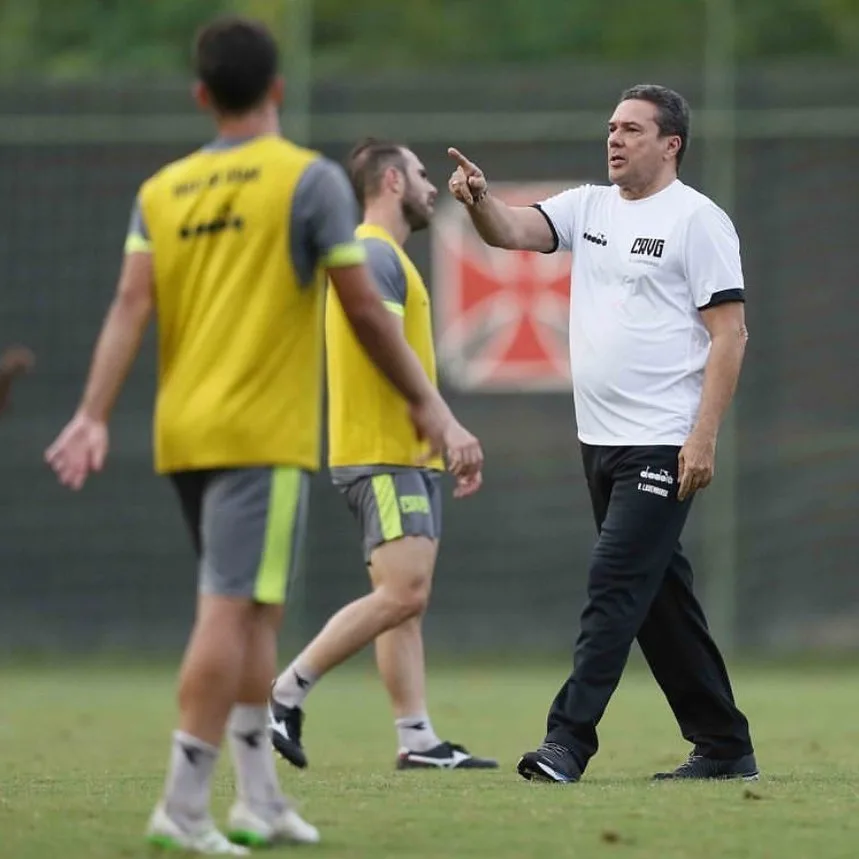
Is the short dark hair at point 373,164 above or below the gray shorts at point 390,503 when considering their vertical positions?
above

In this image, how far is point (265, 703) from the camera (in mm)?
5648

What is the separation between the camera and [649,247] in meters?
7.45

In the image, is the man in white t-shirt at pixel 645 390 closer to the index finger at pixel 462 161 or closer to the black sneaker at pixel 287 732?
the index finger at pixel 462 161

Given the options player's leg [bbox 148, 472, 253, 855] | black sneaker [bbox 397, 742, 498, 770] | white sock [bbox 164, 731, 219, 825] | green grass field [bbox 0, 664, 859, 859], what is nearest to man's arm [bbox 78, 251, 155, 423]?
player's leg [bbox 148, 472, 253, 855]

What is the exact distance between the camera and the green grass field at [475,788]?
5660 mm

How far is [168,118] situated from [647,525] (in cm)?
1021

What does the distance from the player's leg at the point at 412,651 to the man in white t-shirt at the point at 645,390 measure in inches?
35.2

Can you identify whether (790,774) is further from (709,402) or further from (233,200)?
(233,200)

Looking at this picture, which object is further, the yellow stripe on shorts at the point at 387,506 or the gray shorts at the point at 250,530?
the yellow stripe on shorts at the point at 387,506

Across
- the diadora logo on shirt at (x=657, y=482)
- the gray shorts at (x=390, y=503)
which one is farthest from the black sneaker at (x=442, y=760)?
the diadora logo on shirt at (x=657, y=482)

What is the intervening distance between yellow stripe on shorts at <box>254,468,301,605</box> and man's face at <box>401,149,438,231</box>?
3.41 meters

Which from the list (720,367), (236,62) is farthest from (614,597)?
(236,62)

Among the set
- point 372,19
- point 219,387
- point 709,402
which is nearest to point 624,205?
point 709,402

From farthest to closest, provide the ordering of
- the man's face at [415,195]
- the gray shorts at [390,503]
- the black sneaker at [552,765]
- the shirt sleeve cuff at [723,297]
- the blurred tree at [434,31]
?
1. the blurred tree at [434,31]
2. the man's face at [415,195]
3. the gray shorts at [390,503]
4. the shirt sleeve cuff at [723,297]
5. the black sneaker at [552,765]
